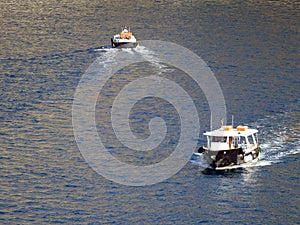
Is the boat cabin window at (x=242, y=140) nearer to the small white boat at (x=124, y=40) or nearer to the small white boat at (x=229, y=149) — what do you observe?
the small white boat at (x=229, y=149)

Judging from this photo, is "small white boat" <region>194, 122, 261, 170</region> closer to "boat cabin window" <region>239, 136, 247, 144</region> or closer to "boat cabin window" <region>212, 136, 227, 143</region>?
"boat cabin window" <region>212, 136, 227, 143</region>

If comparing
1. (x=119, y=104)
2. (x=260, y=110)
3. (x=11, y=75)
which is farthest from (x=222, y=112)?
(x=11, y=75)

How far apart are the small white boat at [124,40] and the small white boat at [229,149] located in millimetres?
73566

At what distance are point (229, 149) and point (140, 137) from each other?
16.9 metres

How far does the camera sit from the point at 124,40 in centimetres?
19462

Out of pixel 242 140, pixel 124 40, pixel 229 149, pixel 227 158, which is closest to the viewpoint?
pixel 227 158

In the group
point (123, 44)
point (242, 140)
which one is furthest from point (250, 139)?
point (123, 44)

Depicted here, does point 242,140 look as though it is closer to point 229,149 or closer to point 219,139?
point 219,139

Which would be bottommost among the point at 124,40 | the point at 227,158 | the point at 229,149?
the point at 227,158

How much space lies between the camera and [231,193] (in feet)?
357

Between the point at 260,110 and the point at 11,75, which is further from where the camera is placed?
the point at 11,75

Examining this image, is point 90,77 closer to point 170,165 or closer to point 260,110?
point 260,110

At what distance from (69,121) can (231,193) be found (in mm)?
38731

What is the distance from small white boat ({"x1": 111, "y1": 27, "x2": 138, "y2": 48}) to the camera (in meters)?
195
